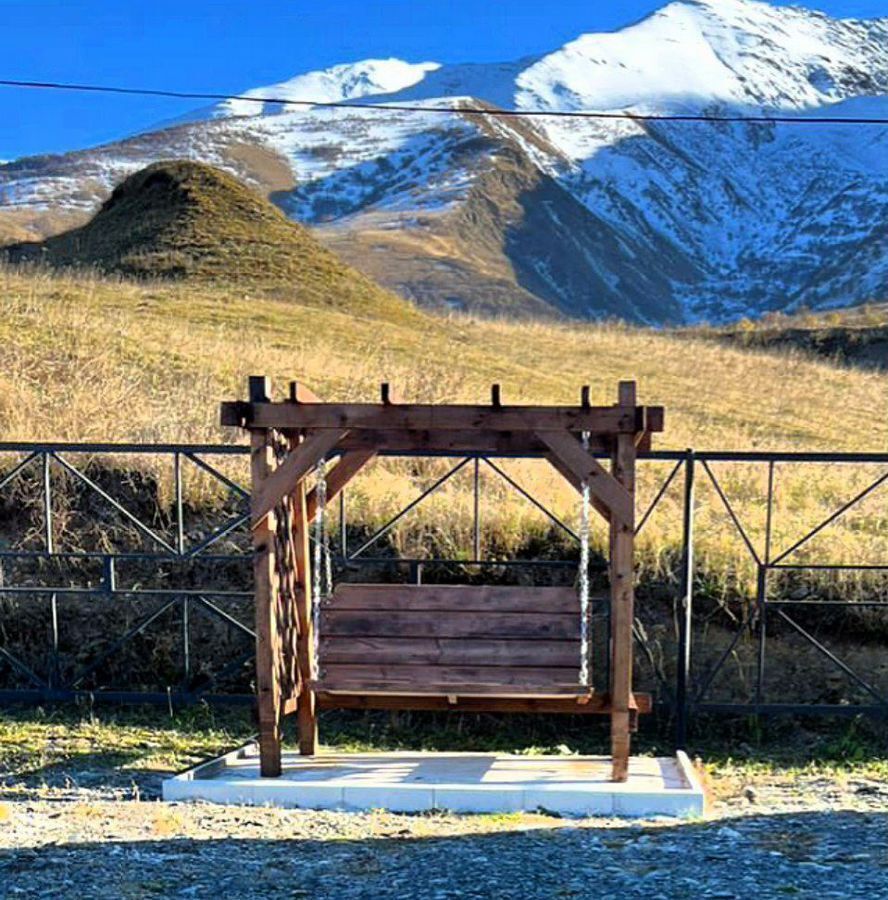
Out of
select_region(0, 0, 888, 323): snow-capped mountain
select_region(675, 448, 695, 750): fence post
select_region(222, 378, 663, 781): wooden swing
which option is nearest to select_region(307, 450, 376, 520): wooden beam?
select_region(222, 378, 663, 781): wooden swing

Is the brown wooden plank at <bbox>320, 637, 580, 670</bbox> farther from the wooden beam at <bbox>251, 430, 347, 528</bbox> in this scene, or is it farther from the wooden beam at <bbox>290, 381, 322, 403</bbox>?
the wooden beam at <bbox>290, 381, 322, 403</bbox>

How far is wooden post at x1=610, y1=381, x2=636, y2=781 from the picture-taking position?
5.76 meters

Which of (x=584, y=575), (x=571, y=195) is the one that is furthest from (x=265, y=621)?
(x=571, y=195)

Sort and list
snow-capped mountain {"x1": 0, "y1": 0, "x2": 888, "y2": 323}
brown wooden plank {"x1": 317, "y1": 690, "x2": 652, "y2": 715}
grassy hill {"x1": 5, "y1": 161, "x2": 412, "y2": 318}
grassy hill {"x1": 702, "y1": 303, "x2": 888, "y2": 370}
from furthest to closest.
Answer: snow-capped mountain {"x1": 0, "y1": 0, "x2": 888, "y2": 323}, grassy hill {"x1": 702, "y1": 303, "x2": 888, "y2": 370}, grassy hill {"x1": 5, "y1": 161, "x2": 412, "y2": 318}, brown wooden plank {"x1": 317, "y1": 690, "x2": 652, "y2": 715}

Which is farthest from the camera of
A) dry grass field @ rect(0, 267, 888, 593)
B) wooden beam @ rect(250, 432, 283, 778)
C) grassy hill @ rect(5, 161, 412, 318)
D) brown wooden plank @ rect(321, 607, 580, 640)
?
grassy hill @ rect(5, 161, 412, 318)

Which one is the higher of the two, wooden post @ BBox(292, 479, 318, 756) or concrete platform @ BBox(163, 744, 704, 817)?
wooden post @ BBox(292, 479, 318, 756)

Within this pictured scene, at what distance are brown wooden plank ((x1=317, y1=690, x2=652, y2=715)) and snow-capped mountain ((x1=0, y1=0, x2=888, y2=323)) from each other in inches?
2660

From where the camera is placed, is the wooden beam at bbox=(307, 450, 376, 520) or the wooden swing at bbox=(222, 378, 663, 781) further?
the wooden beam at bbox=(307, 450, 376, 520)

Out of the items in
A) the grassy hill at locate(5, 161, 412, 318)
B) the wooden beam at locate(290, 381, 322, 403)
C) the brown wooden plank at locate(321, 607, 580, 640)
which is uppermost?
the grassy hill at locate(5, 161, 412, 318)

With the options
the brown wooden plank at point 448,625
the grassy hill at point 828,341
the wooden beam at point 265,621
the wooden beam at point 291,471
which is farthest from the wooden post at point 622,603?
the grassy hill at point 828,341

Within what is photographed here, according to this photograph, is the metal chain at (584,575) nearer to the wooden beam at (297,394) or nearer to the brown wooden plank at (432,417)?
the brown wooden plank at (432,417)

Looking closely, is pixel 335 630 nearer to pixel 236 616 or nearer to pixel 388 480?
pixel 236 616

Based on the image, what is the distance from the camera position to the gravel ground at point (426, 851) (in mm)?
4367

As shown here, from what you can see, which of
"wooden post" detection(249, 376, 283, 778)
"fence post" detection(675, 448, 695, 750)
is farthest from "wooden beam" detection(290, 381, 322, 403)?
"fence post" detection(675, 448, 695, 750)
